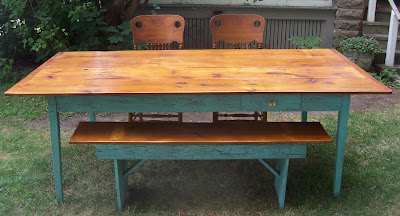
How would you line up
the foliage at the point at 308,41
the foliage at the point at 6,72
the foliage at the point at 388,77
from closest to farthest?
the foliage at the point at 6,72 → the foliage at the point at 388,77 → the foliage at the point at 308,41

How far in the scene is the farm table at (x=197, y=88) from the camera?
9.00 feet

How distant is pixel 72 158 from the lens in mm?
3869

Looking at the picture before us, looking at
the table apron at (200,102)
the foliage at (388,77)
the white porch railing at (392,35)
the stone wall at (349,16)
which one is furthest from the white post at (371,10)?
the table apron at (200,102)

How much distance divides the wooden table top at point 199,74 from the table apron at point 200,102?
2.7 inches

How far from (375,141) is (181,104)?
225 centimetres

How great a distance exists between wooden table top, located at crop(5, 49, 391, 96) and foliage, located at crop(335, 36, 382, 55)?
2.60m

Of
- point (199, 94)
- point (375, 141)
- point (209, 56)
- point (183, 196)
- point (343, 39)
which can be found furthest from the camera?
point (343, 39)

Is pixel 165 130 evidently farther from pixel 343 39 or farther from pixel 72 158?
pixel 343 39

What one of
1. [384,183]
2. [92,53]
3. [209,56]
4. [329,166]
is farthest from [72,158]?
[384,183]

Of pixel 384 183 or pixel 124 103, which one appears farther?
pixel 384 183

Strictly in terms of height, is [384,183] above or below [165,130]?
below

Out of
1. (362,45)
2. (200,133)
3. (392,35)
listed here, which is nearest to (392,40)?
(392,35)

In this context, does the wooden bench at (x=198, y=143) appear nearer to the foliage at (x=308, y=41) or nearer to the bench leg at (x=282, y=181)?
the bench leg at (x=282, y=181)

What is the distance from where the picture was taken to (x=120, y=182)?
9.87 ft
